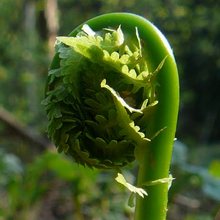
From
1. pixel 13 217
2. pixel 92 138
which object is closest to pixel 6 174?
pixel 13 217

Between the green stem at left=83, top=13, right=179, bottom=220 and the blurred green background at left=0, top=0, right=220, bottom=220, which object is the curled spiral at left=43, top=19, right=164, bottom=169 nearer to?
the green stem at left=83, top=13, right=179, bottom=220

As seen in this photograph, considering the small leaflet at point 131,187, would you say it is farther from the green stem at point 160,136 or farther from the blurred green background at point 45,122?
the blurred green background at point 45,122

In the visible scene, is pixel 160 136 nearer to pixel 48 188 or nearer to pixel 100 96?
pixel 100 96

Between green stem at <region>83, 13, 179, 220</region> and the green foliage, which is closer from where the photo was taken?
green stem at <region>83, 13, 179, 220</region>

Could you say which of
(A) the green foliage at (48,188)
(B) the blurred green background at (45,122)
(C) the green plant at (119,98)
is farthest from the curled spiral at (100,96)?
(A) the green foliage at (48,188)

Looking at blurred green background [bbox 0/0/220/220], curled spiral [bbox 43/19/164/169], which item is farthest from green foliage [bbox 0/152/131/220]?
curled spiral [bbox 43/19/164/169]

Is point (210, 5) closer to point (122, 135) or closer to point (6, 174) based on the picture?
point (6, 174)

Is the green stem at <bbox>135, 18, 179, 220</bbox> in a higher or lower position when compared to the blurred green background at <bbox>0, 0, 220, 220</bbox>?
higher
